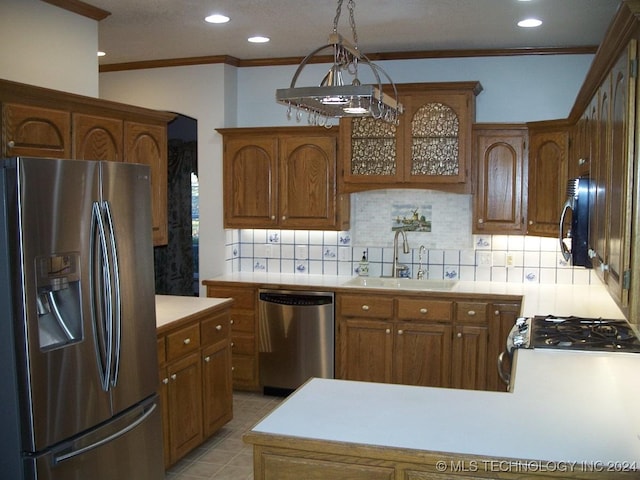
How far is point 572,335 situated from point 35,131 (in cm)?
269

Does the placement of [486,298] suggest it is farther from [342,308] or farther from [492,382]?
[342,308]

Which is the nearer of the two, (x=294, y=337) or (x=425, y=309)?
(x=425, y=309)

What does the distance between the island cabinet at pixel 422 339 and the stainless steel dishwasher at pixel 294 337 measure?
11cm

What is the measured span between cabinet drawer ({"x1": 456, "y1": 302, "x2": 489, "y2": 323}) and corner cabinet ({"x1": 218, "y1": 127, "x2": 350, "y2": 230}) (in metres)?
1.17

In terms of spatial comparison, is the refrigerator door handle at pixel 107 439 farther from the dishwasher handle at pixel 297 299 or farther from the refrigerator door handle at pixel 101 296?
the dishwasher handle at pixel 297 299

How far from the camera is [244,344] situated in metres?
5.47

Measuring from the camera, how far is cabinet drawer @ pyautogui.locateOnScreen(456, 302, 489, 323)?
4.94m

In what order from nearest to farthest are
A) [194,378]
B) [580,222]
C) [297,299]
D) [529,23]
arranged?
[580,222] < [194,378] < [529,23] < [297,299]

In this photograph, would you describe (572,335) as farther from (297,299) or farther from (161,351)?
(297,299)

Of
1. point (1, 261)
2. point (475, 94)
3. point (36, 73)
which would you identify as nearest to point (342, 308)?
point (475, 94)

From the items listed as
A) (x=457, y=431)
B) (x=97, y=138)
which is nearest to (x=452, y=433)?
(x=457, y=431)

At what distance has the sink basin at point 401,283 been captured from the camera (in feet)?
17.9

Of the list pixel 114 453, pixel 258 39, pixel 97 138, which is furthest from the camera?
pixel 258 39

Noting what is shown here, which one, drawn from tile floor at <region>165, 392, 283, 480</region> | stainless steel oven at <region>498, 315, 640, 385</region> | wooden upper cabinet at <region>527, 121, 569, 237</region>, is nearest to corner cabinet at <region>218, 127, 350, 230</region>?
wooden upper cabinet at <region>527, 121, 569, 237</region>
